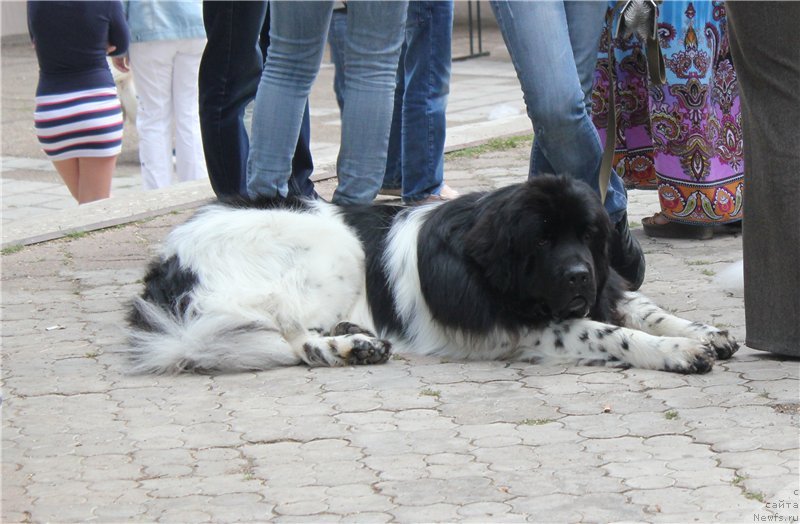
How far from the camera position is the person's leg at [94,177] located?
7.23 m

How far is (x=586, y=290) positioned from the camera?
386 cm

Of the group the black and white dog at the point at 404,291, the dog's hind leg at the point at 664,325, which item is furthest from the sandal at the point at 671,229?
the black and white dog at the point at 404,291

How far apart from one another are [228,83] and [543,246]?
6.30 feet

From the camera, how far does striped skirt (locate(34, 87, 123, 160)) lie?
6945 mm

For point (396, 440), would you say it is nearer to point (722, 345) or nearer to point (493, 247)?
point (493, 247)

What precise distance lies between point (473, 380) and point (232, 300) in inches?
37.1

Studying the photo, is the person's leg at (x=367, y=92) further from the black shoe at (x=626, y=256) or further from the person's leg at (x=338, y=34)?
the person's leg at (x=338, y=34)

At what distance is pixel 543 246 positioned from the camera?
3.87 m

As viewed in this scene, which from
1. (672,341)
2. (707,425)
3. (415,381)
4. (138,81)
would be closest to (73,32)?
(138,81)

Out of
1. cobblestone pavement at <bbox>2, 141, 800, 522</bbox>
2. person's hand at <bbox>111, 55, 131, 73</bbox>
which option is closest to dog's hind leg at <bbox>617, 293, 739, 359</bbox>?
cobblestone pavement at <bbox>2, 141, 800, 522</bbox>

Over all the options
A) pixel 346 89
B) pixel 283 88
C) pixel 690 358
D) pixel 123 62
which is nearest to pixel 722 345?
pixel 690 358

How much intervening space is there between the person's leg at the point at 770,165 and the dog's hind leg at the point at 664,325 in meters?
0.09

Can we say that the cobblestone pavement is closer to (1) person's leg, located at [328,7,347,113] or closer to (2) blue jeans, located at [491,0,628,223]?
(2) blue jeans, located at [491,0,628,223]

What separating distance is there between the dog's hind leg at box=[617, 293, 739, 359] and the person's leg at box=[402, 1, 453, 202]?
1.79 meters
